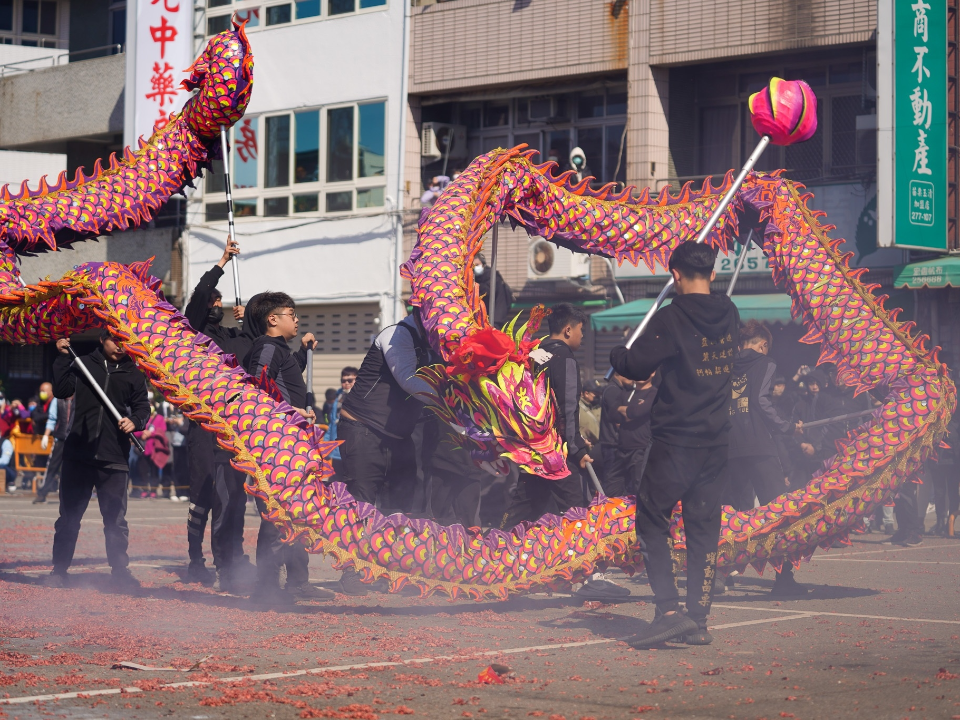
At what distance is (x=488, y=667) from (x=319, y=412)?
16335 millimetres

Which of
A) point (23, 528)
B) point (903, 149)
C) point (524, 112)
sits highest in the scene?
point (524, 112)

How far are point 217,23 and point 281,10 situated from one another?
1.88m

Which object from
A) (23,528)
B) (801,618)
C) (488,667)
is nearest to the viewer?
(488,667)

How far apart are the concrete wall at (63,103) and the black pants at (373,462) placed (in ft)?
71.1

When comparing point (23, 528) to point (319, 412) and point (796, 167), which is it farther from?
point (796, 167)

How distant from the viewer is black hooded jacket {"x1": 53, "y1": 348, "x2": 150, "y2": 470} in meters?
9.04

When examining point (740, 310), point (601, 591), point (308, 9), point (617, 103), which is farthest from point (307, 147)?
point (601, 591)

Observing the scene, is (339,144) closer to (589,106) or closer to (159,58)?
(159,58)

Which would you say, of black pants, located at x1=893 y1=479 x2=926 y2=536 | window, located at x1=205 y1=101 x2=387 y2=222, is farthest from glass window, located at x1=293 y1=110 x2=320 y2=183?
black pants, located at x1=893 y1=479 x2=926 y2=536

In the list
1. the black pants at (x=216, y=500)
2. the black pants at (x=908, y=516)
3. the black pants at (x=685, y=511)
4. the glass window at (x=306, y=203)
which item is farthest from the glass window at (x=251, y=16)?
the black pants at (x=685, y=511)

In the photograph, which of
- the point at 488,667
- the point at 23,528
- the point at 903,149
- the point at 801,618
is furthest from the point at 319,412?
the point at 488,667

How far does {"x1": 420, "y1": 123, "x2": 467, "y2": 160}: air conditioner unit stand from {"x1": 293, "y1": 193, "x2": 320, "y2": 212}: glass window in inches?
100.0

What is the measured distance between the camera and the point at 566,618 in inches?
292

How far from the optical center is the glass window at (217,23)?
26.6 m
